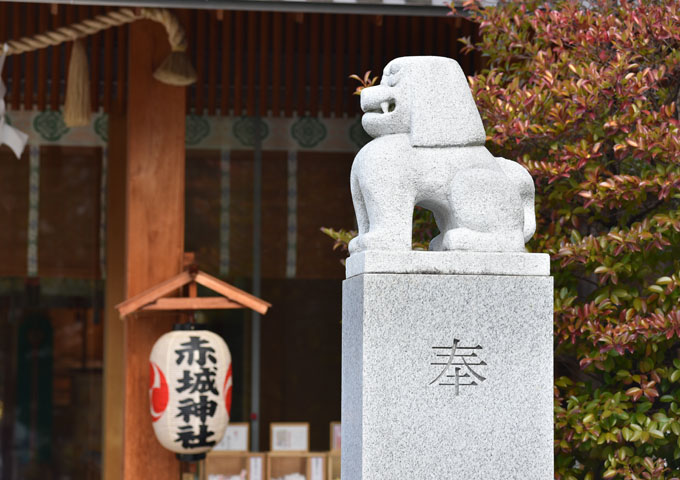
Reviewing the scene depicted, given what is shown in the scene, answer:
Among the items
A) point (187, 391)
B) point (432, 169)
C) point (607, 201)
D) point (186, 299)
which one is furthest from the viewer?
point (186, 299)

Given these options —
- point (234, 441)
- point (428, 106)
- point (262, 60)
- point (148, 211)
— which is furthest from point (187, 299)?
point (428, 106)

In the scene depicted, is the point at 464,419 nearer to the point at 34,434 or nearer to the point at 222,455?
the point at 222,455

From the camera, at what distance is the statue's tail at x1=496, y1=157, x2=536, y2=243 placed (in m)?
4.06

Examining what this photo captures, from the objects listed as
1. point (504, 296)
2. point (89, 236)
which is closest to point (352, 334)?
point (504, 296)

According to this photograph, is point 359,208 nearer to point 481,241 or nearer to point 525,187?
point 481,241

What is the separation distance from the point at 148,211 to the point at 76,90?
1008 millimetres

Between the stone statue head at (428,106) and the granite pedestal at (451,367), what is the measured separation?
500mm

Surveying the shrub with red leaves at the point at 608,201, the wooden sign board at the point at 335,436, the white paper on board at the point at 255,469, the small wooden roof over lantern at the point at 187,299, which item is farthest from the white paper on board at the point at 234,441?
the shrub with red leaves at the point at 608,201

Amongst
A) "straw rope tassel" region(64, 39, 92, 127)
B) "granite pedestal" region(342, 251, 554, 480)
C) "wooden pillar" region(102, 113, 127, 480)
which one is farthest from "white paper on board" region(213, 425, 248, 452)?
"granite pedestal" region(342, 251, 554, 480)

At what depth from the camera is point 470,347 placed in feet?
12.5

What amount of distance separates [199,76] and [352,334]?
4.35 metres

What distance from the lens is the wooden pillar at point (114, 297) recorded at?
26.6ft

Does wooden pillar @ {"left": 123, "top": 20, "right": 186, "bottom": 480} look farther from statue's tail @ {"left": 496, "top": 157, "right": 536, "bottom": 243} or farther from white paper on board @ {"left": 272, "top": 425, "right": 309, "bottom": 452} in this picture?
statue's tail @ {"left": 496, "top": 157, "right": 536, "bottom": 243}

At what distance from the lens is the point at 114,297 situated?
816cm
